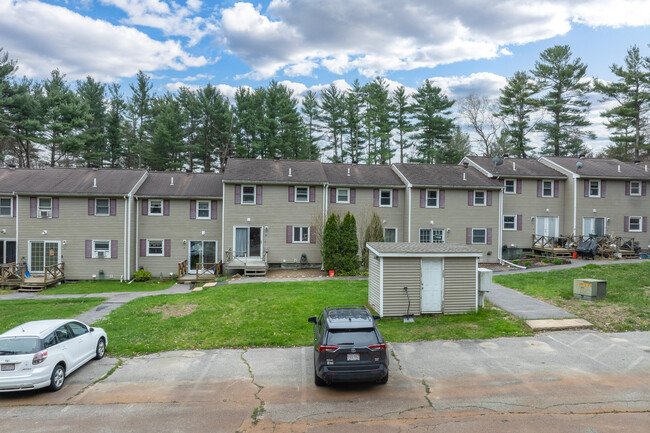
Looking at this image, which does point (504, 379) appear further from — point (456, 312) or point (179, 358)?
point (179, 358)

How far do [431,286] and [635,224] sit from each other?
2536 cm

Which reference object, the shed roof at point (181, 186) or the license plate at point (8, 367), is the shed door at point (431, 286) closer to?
the license plate at point (8, 367)

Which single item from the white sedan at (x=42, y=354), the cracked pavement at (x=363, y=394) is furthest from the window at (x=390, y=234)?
the white sedan at (x=42, y=354)

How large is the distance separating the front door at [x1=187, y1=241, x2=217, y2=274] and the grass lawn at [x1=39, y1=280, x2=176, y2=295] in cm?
203

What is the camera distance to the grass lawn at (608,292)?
41.8 feet

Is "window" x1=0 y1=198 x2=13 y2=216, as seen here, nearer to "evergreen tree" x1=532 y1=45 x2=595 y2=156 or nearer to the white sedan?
the white sedan

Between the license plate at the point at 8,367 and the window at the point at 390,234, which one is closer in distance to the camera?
the license plate at the point at 8,367

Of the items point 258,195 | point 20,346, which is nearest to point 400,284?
point 20,346

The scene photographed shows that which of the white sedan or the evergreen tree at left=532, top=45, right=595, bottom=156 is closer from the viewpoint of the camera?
the white sedan

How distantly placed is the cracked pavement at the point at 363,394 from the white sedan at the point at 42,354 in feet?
1.14

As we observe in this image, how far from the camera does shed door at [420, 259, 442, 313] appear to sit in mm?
13273

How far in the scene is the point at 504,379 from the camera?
8570 millimetres

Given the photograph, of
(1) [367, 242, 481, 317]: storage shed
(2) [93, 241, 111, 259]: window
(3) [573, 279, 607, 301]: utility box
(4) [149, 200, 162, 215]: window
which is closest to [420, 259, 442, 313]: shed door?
(1) [367, 242, 481, 317]: storage shed

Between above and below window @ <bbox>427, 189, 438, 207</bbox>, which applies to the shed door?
below
